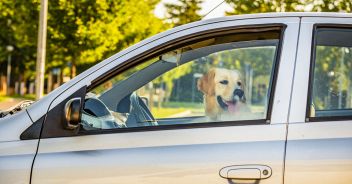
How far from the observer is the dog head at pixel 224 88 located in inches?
122

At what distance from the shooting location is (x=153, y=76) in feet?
11.1

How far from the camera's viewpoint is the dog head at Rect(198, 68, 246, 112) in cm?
310

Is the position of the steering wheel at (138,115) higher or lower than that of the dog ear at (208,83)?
lower

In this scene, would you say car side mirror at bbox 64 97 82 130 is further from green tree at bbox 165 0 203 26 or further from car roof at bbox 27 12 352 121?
green tree at bbox 165 0 203 26

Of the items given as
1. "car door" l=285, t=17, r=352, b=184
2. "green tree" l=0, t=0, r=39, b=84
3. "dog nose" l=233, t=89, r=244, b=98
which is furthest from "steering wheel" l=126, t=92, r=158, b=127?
"green tree" l=0, t=0, r=39, b=84

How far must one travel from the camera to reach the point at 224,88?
3193 millimetres

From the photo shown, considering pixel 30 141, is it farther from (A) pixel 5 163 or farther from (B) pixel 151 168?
(B) pixel 151 168

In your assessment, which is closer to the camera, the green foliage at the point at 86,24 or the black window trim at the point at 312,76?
the black window trim at the point at 312,76

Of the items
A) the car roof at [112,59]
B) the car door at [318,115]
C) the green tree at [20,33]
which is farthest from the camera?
the green tree at [20,33]

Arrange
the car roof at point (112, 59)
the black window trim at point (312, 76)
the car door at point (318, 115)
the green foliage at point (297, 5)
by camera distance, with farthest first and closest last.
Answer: the green foliage at point (297, 5)
the car roof at point (112, 59)
the black window trim at point (312, 76)
the car door at point (318, 115)

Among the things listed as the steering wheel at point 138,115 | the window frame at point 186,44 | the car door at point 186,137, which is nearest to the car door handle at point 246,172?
the car door at point 186,137

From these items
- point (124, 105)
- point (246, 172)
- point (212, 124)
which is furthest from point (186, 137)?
point (124, 105)

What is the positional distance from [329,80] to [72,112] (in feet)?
4.72

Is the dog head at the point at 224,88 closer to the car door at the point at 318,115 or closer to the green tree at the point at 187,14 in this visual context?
the car door at the point at 318,115
